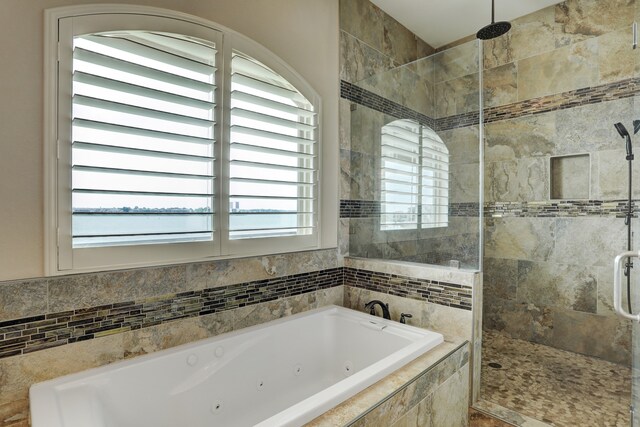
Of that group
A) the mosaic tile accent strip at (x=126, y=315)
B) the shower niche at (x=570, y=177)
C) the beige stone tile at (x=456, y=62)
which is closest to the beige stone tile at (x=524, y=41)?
the shower niche at (x=570, y=177)

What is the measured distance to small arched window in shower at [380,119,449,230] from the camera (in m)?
2.36

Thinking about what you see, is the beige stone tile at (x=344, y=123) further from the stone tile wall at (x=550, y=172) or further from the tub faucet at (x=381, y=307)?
the tub faucet at (x=381, y=307)

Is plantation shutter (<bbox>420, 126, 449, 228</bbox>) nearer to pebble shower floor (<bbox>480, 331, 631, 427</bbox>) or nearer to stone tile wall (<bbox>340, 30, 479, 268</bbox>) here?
stone tile wall (<bbox>340, 30, 479, 268</bbox>)

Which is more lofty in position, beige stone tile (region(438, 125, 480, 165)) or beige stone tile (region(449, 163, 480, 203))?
beige stone tile (region(438, 125, 480, 165))

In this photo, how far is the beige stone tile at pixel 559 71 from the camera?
269cm

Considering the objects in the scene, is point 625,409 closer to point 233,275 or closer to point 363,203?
point 363,203

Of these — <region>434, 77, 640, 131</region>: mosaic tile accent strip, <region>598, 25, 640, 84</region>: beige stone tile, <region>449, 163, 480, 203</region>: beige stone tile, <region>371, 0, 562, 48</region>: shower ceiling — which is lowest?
<region>449, 163, 480, 203</region>: beige stone tile

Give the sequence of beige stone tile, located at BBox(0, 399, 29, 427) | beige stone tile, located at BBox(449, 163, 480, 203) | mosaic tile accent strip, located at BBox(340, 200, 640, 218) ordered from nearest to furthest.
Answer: beige stone tile, located at BBox(0, 399, 29, 427), beige stone tile, located at BBox(449, 163, 480, 203), mosaic tile accent strip, located at BBox(340, 200, 640, 218)

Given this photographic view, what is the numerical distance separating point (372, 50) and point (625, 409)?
3.02 metres

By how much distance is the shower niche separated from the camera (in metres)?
2.73

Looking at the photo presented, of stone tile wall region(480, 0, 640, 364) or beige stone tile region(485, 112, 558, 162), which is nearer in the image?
stone tile wall region(480, 0, 640, 364)

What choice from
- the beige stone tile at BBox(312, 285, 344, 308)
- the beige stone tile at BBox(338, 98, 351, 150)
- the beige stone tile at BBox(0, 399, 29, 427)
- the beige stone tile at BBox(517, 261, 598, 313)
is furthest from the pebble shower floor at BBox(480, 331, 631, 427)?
the beige stone tile at BBox(0, 399, 29, 427)

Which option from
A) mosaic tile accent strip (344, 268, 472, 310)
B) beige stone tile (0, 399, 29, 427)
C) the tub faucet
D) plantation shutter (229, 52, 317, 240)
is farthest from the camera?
the tub faucet

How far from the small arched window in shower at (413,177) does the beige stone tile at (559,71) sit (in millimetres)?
1312
